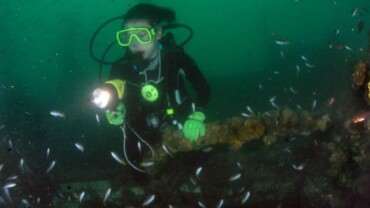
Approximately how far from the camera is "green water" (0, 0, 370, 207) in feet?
41.7

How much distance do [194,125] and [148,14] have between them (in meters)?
2.59

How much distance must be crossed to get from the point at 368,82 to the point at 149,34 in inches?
168

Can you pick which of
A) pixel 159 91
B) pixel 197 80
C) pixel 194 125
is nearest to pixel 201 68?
pixel 197 80

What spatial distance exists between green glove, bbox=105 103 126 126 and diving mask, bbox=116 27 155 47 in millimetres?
1458

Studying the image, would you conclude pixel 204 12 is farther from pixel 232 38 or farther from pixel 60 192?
pixel 60 192

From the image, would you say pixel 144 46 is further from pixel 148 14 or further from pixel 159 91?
pixel 159 91

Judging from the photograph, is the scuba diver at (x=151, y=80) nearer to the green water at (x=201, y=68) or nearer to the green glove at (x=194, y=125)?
the green glove at (x=194, y=125)

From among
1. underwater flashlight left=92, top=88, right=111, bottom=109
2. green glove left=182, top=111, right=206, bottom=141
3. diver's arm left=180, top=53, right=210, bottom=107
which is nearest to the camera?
underwater flashlight left=92, top=88, right=111, bottom=109

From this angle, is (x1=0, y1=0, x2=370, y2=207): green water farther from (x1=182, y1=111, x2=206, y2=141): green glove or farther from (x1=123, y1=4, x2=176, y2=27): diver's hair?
(x1=123, y1=4, x2=176, y2=27): diver's hair

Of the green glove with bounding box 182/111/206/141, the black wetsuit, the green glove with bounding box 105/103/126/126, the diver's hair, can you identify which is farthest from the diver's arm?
the green glove with bounding box 105/103/126/126

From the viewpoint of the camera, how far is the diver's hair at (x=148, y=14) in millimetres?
7305

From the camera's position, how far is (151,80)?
6980mm

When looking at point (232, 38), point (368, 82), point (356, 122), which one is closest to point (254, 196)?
point (356, 122)

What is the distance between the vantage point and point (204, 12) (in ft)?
321
